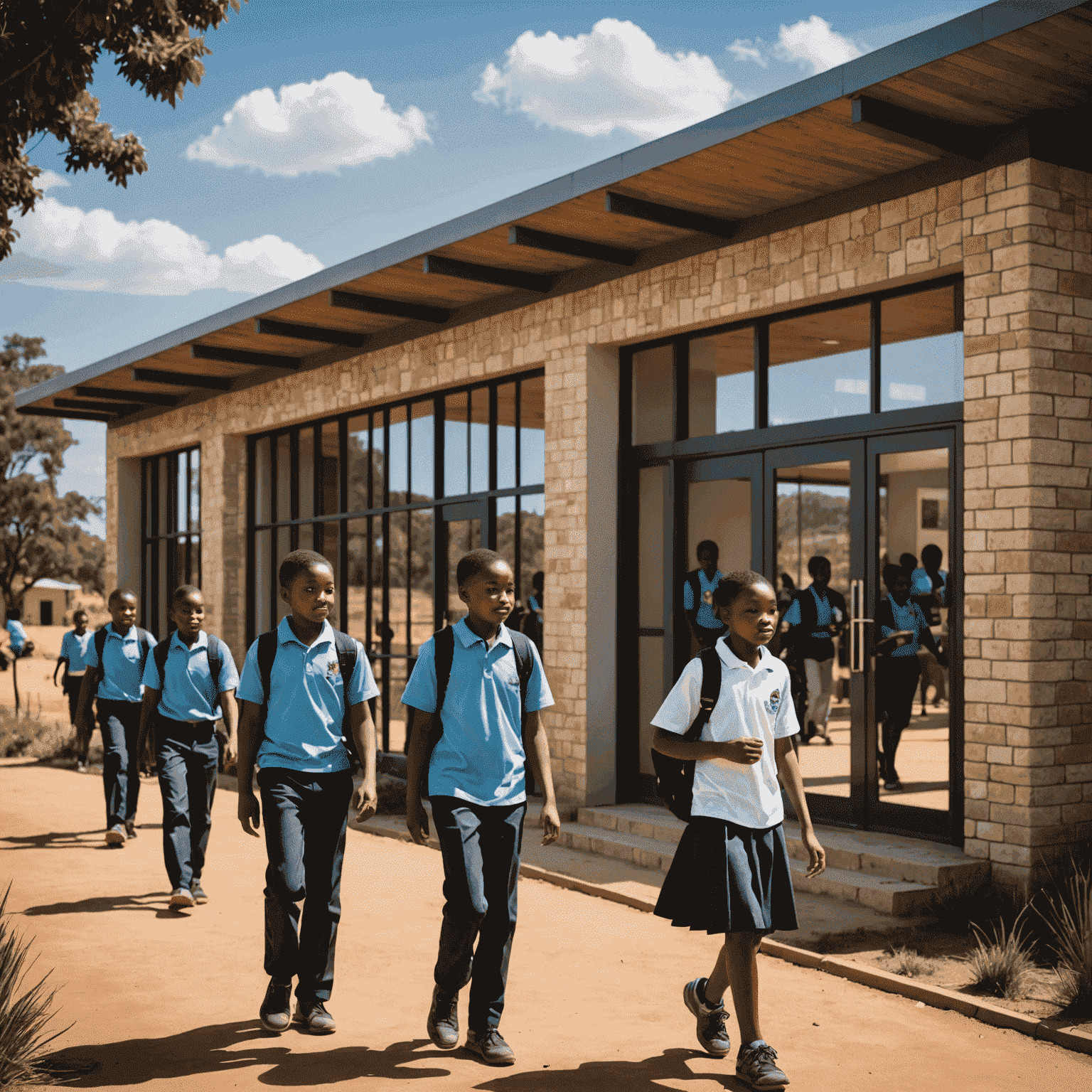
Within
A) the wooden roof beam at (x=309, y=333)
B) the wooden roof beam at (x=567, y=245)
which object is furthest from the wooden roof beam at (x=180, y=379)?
the wooden roof beam at (x=567, y=245)

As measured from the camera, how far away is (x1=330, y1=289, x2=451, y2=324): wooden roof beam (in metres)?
11.7

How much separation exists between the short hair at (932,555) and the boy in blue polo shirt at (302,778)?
4603 millimetres

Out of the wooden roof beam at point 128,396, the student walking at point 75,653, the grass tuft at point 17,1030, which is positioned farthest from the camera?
the wooden roof beam at point 128,396

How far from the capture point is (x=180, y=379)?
16469 millimetres

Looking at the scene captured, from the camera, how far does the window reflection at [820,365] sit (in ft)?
27.7

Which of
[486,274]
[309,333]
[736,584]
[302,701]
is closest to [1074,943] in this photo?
[736,584]

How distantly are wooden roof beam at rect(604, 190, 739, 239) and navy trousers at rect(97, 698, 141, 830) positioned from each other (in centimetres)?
510

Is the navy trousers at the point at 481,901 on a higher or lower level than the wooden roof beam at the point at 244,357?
lower

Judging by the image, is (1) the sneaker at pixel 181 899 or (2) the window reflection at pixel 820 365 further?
(2) the window reflection at pixel 820 365

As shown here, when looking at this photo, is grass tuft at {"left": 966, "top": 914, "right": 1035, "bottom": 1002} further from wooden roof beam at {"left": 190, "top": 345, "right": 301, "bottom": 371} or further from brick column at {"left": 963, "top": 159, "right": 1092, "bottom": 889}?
wooden roof beam at {"left": 190, "top": 345, "right": 301, "bottom": 371}

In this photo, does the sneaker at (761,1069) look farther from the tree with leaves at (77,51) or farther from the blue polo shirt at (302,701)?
the tree with leaves at (77,51)

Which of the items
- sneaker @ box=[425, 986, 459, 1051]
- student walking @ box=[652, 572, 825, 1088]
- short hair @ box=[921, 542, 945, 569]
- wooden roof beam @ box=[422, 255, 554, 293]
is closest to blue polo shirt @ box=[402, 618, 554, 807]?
student walking @ box=[652, 572, 825, 1088]

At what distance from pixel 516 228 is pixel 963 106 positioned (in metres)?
3.58

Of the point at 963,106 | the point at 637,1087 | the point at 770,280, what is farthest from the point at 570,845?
the point at 963,106
